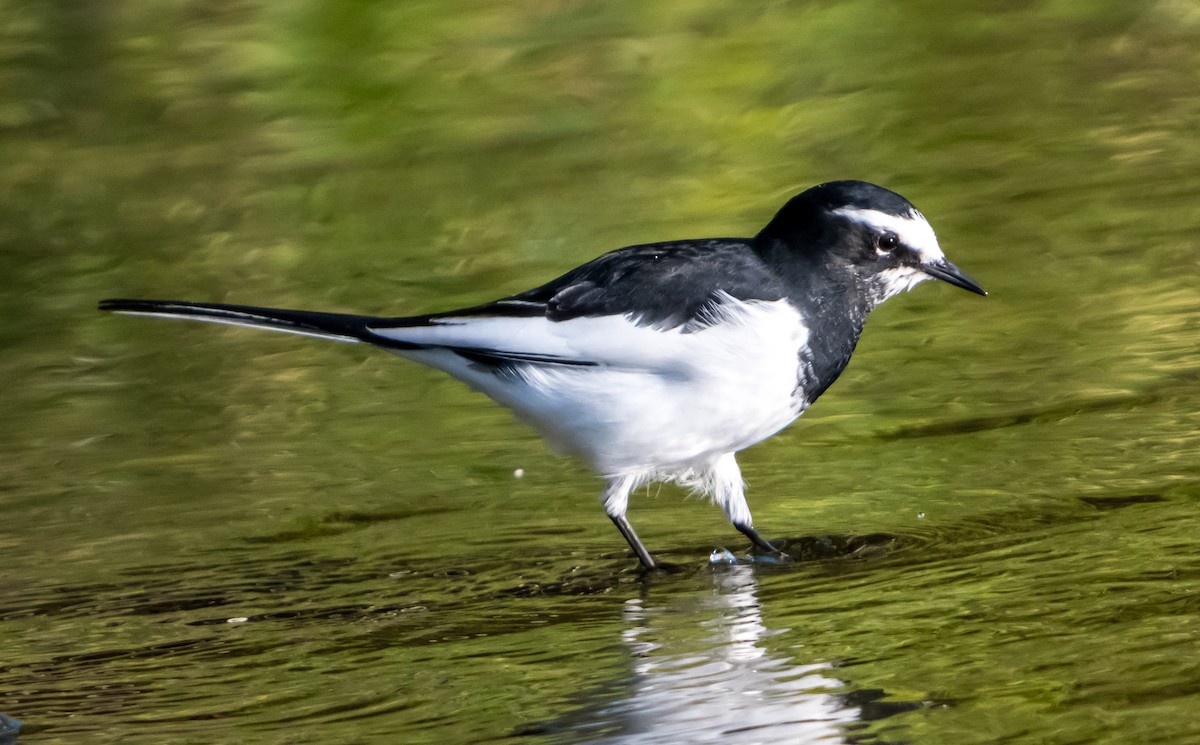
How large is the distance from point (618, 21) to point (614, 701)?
8.75 metres

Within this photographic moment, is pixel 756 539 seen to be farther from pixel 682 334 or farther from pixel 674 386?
pixel 682 334

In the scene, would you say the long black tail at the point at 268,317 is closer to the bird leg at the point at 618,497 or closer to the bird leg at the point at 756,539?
the bird leg at the point at 618,497

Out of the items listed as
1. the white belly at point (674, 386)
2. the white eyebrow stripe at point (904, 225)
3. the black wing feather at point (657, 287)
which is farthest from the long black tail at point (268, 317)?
the white eyebrow stripe at point (904, 225)

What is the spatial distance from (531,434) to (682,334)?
1.74 meters

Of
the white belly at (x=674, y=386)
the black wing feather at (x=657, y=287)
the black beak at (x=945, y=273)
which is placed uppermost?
the black wing feather at (x=657, y=287)

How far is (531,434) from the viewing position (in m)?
7.21

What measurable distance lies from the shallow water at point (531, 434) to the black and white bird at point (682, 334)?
→ 37 cm

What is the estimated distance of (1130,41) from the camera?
37.2 feet

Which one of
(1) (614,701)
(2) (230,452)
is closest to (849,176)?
(2) (230,452)

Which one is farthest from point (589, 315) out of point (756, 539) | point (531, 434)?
point (531, 434)

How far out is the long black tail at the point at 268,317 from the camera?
19.1ft

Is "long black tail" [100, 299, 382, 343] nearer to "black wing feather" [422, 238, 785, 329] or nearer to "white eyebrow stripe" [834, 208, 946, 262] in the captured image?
"black wing feather" [422, 238, 785, 329]

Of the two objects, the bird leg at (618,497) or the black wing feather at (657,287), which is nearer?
the black wing feather at (657,287)

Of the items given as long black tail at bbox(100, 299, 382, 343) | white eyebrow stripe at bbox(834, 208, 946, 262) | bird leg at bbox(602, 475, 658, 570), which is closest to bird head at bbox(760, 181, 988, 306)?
white eyebrow stripe at bbox(834, 208, 946, 262)
